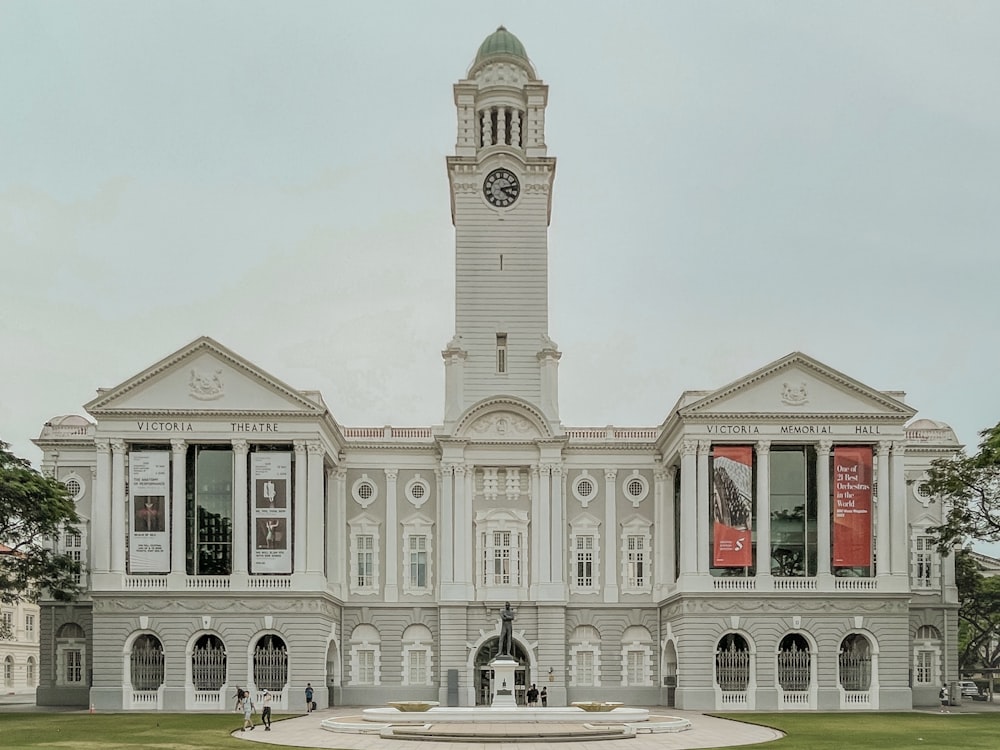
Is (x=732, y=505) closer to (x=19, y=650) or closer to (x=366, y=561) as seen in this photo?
(x=366, y=561)

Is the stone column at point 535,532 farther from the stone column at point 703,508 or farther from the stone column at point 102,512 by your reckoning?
the stone column at point 102,512

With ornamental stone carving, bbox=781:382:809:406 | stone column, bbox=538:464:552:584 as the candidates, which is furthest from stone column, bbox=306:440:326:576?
ornamental stone carving, bbox=781:382:809:406

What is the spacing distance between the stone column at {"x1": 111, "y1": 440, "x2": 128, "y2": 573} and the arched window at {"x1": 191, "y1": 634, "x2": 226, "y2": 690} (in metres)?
5.33

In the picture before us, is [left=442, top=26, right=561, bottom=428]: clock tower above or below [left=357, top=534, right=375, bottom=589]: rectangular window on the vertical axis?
above

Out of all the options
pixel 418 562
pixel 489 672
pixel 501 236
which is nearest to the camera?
pixel 489 672

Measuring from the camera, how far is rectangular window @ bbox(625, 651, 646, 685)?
229ft

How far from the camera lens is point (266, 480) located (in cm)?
6431

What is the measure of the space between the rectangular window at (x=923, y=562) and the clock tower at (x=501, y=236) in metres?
20.5

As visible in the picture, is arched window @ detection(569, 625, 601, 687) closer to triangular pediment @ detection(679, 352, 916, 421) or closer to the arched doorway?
the arched doorway

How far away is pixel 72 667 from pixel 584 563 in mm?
27147

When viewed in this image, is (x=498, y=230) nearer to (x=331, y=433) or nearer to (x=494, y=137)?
(x=494, y=137)

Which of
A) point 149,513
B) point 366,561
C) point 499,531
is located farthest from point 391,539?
point 149,513

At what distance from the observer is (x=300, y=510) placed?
6406 centimetres

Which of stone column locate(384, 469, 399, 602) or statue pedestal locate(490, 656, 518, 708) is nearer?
statue pedestal locate(490, 656, 518, 708)
